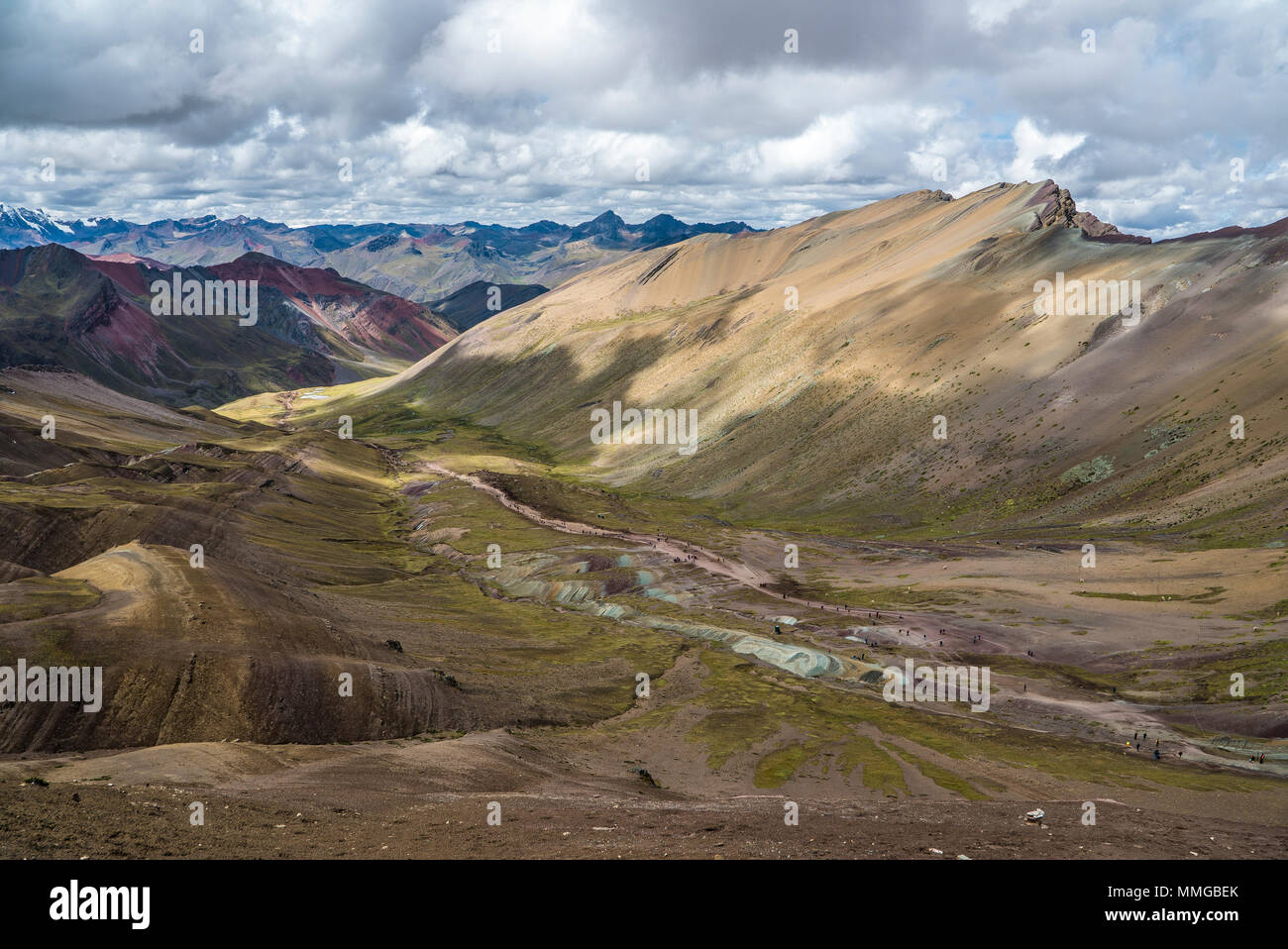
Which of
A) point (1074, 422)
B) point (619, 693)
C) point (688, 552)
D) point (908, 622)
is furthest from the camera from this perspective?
point (1074, 422)

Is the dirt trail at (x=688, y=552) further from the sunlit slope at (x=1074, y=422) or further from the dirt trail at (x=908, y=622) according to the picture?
the sunlit slope at (x=1074, y=422)

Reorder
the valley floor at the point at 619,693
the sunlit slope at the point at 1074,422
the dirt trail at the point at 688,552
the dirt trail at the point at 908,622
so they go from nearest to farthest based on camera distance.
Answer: the valley floor at the point at 619,693, the dirt trail at the point at 908,622, the dirt trail at the point at 688,552, the sunlit slope at the point at 1074,422

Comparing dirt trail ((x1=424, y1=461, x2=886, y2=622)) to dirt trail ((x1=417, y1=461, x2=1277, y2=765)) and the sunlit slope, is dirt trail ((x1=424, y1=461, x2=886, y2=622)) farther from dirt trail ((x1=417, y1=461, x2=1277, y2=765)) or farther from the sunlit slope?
the sunlit slope

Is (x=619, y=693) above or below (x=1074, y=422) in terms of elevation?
below

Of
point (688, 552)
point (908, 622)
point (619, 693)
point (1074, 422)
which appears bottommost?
point (619, 693)

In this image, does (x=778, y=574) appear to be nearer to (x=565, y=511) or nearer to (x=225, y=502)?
(x=565, y=511)

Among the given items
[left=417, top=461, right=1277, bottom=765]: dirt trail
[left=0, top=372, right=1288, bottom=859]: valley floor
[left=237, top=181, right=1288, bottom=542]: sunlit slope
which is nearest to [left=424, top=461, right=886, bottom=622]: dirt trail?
[left=417, top=461, right=1277, bottom=765]: dirt trail

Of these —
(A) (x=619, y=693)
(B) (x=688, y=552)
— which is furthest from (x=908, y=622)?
(B) (x=688, y=552)

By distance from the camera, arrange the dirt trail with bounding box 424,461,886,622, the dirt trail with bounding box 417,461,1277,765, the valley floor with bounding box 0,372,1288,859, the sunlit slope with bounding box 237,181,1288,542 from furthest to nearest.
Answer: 1. the sunlit slope with bounding box 237,181,1288,542
2. the dirt trail with bounding box 424,461,886,622
3. the dirt trail with bounding box 417,461,1277,765
4. the valley floor with bounding box 0,372,1288,859

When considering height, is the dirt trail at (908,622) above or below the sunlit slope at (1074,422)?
below

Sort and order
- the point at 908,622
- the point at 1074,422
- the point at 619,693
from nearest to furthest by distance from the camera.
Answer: the point at 619,693 < the point at 908,622 < the point at 1074,422

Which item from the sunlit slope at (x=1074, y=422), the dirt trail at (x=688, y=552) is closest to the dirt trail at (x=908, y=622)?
the dirt trail at (x=688, y=552)

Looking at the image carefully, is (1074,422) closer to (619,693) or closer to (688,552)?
(688,552)

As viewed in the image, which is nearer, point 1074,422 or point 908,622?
point 908,622
